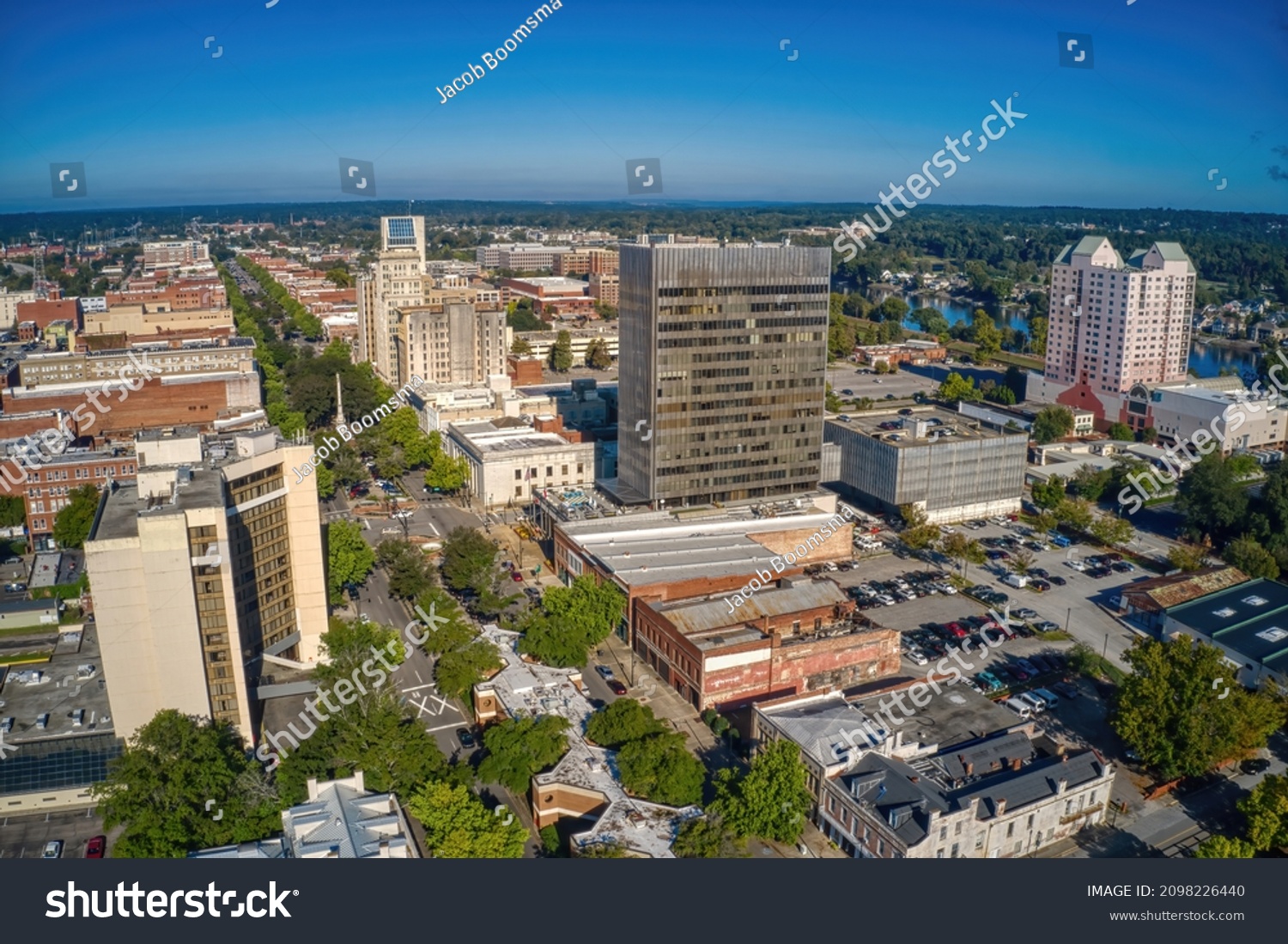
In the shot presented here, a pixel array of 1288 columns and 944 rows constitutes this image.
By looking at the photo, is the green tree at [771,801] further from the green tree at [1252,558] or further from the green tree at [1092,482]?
the green tree at [1092,482]

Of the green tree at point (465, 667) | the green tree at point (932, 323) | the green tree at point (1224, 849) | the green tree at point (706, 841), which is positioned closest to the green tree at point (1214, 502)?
A: the green tree at point (1224, 849)

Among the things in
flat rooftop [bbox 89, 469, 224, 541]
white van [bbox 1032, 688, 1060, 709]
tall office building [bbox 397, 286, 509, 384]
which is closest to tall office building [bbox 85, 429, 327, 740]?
flat rooftop [bbox 89, 469, 224, 541]

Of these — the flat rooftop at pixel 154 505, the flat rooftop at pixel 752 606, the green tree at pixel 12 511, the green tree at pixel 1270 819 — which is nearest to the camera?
the green tree at pixel 1270 819

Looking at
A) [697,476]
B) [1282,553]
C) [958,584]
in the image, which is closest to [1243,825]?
[958,584]

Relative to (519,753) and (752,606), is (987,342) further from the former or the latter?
(519,753)

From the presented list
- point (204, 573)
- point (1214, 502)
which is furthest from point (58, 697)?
point (1214, 502)

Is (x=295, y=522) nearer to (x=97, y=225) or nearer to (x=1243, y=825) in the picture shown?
(x=1243, y=825)
